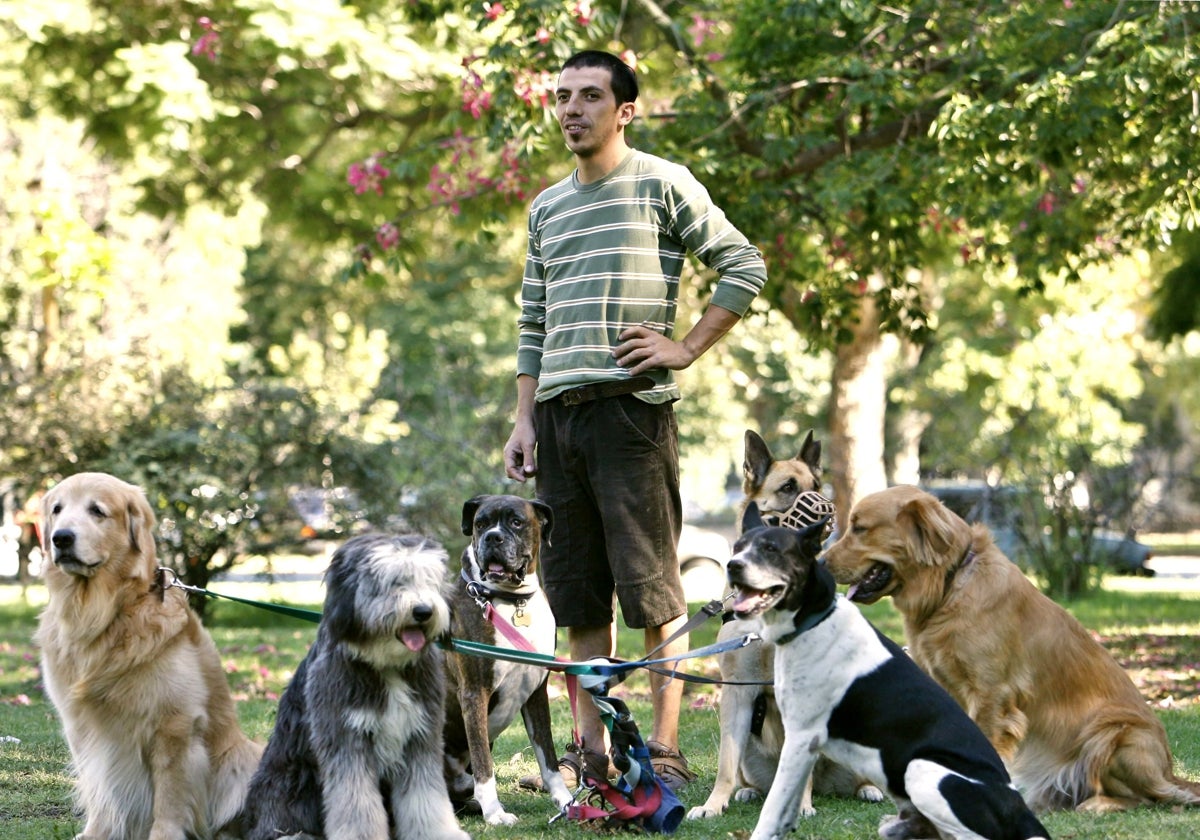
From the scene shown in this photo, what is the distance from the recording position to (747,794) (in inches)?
222

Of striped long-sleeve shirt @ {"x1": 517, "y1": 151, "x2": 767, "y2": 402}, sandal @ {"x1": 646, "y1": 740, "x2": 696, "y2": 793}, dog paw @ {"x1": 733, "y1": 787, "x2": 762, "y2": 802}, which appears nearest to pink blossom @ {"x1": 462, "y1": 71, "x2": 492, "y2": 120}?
striped long-sleeve shirt @ {"x1": 517, "y1": 151, "x2": 767, "y2": 402}

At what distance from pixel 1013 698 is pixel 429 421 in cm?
1032

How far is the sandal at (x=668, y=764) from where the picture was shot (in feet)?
19.0

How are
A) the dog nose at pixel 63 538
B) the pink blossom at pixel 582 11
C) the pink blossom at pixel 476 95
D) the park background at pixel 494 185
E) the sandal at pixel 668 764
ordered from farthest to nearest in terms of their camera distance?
the pink blossom at pixel 476 95
the pink blossom at pixel 582 11
the park background at pixel 494 185
the sandal at pixel 668 764
the dog nose at pixel 63 538

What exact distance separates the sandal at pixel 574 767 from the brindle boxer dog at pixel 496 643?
19 cm

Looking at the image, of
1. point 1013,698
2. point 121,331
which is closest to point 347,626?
point 1013,698

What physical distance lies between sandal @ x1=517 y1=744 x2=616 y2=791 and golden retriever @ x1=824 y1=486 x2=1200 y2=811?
1243 millimetres

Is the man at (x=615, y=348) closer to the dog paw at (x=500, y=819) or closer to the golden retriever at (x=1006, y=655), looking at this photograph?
the dog paw at (x=500, y=819)

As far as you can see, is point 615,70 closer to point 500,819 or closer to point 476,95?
point 500,819

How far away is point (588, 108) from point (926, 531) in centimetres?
226

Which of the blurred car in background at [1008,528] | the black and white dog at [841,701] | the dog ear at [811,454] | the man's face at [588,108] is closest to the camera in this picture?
the black and white dog at [841,701]

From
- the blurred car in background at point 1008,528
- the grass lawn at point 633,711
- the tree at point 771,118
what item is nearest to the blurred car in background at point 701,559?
the tree at point 771,118

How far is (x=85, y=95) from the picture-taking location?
1580 cm

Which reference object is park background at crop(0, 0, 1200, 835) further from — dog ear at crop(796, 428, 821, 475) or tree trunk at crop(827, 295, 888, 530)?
dog ear at crop(796, 428, 821, 475)
